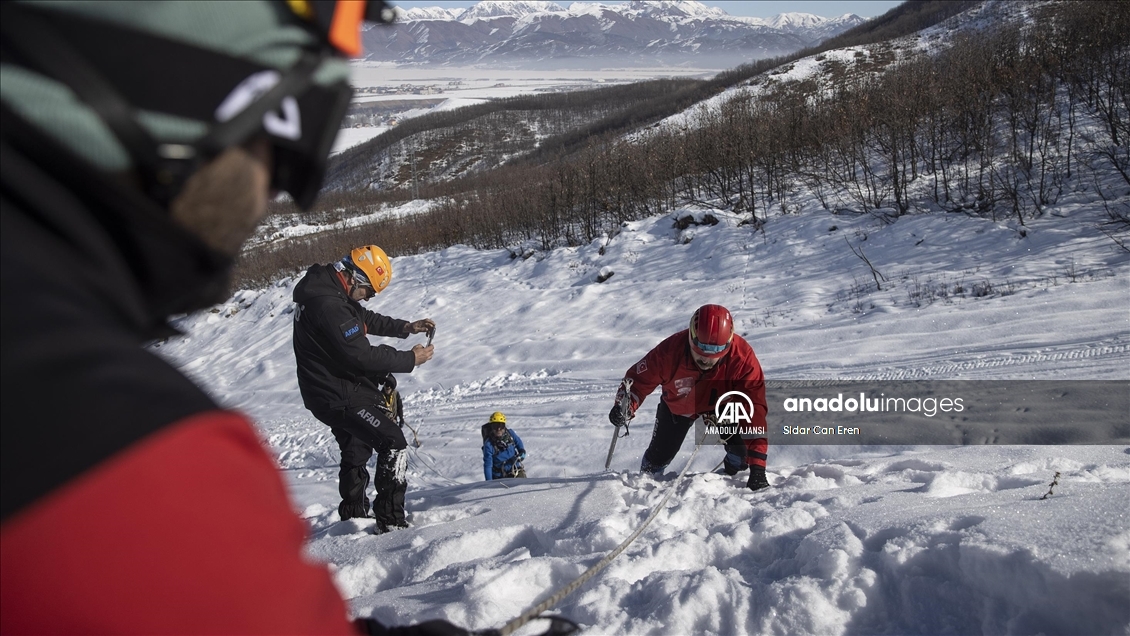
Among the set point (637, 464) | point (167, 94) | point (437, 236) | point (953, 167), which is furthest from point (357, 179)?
point (167, 94)

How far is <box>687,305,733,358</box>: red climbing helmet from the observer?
168 inches

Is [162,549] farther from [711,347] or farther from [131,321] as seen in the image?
[711,347]

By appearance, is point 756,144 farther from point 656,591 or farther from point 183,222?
point 183,222

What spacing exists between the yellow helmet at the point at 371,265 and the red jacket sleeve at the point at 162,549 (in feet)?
14.8

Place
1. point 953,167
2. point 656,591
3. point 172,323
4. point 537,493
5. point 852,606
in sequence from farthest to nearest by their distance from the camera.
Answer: point 953,167
point 537,493
point 656,591
point 852,606
point 172,323

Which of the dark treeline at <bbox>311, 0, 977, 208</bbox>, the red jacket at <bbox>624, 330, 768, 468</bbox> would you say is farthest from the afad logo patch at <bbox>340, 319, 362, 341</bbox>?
the dark treeline at <bbox>311, 0, 977, 208</bbox>

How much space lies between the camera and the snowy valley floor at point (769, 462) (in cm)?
240

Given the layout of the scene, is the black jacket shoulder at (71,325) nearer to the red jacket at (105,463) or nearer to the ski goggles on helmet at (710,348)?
the red jacket at (105,463)

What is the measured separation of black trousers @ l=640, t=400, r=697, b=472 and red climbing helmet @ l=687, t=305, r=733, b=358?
2.91 ft

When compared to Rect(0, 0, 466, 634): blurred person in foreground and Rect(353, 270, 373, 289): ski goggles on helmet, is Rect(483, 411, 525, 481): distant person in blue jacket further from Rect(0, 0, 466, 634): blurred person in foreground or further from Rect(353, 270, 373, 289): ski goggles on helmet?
Rect(0, 0, 466, 634): blurred person in foreground

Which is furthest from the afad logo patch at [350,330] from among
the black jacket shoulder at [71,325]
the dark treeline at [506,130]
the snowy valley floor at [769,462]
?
the dark treeline at [506,130]

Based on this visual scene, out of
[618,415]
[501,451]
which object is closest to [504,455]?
[501,451]

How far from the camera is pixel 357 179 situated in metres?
72.3

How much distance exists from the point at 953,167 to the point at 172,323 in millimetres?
17167
